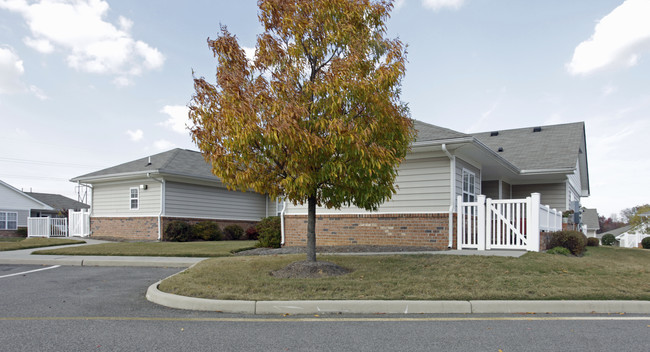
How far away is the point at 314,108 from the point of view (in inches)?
312

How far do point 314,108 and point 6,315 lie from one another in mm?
5478

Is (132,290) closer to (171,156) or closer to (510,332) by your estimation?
(510,332)

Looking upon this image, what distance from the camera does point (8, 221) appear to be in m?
35.6

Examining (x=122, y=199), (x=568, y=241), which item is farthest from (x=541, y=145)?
(x=122, y=199)

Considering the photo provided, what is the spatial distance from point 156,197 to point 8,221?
2286 cm

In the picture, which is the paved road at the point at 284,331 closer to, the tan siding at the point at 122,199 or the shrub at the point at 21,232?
the tan siding at the point at 122,199

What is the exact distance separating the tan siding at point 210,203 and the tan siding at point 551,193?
1435 centimetres

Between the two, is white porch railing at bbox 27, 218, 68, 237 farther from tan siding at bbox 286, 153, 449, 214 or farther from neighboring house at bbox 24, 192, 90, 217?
tan siding at bbox 286, 153, 449, 214

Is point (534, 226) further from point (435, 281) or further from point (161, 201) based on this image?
point (161, 201)

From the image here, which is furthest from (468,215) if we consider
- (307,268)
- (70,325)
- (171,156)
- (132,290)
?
(171,156)

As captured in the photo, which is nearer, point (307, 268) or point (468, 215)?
point (307, 268)

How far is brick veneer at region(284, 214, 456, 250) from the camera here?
493 inches

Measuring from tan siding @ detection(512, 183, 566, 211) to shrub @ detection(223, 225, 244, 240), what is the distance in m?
13.9

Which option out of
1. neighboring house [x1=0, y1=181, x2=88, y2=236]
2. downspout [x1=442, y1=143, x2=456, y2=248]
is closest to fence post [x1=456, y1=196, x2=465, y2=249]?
downspout [x1=442, y1=143, x2=456, y2=248]
